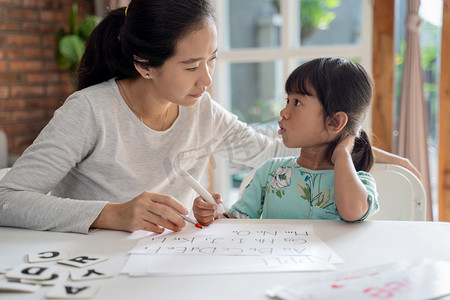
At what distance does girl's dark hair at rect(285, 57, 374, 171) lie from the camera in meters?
1.24

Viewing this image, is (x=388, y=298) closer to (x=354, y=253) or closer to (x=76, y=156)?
(x=354, y=253)

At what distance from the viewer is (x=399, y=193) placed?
1.35m

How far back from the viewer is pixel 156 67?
1367 mm

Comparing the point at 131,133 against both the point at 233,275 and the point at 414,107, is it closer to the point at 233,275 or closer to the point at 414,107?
the point at 233,275

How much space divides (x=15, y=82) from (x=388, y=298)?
10.5ft

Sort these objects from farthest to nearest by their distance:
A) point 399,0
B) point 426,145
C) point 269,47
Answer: point 269,47 < point 399,0 < point 426,145

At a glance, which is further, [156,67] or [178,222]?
[156,67]

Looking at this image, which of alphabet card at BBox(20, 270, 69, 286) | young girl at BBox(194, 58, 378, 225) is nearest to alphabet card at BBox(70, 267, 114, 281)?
alphabet card at BBox(20, 270, 69, 286)

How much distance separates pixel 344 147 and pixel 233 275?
0.53 meters

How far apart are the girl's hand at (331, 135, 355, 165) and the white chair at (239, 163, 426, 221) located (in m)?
0.18

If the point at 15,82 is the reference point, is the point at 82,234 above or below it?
below

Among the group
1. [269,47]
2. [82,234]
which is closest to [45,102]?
[269,47]

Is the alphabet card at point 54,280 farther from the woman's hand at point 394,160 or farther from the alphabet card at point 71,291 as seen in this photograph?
the woman's hand at point 394,160

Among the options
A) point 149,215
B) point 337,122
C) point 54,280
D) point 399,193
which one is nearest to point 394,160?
point 399,193
